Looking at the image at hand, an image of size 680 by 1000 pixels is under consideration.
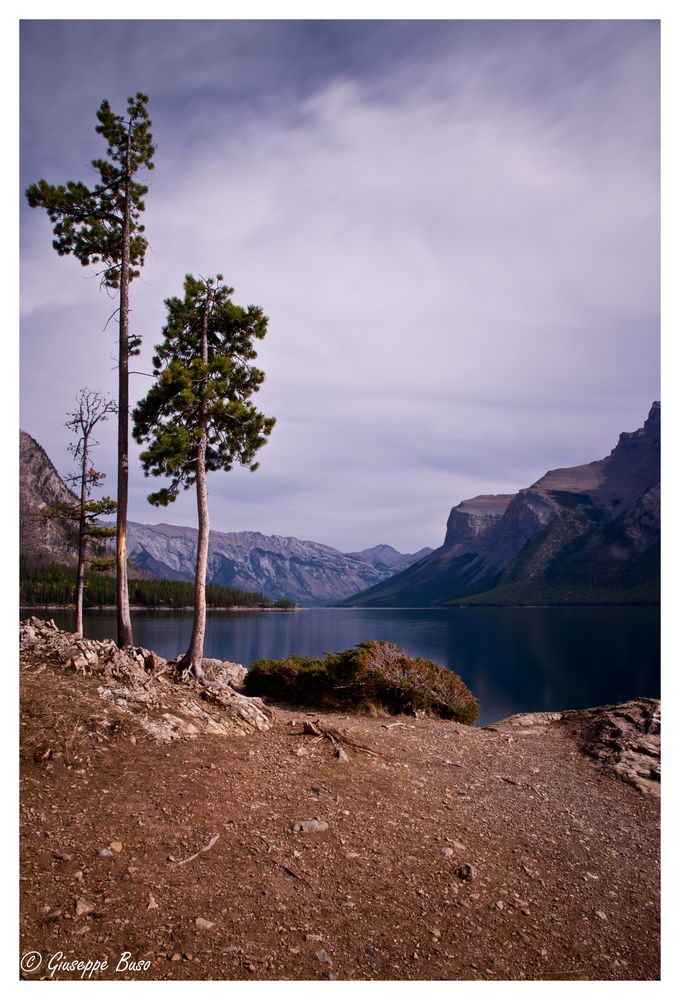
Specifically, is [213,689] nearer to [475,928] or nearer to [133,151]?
[475,928]

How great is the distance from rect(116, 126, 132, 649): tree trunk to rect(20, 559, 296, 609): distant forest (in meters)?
66.5

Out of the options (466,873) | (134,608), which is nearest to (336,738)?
(466,873)

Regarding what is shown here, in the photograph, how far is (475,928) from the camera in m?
5.23

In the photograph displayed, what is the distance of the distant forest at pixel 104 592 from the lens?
92.0m

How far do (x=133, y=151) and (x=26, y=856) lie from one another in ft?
52.9

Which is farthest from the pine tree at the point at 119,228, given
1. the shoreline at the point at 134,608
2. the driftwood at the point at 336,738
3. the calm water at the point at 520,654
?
the shoreline at the point at 134,608

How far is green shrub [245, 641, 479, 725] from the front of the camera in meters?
14.8

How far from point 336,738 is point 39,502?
23363 mm

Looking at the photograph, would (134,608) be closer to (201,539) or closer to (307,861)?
(201,539)

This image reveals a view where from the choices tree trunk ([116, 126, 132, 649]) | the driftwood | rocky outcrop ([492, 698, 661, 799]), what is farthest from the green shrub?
tree trunk ([116, 126, 132, 649])

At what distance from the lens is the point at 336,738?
34.2ft

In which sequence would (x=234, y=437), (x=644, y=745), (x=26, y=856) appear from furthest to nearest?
1. (x=234, y=437)
2. (x=644, y=745)
3. (x=26, y=856)

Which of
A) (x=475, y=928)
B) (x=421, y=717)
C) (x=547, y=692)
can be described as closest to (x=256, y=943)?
(x=475, y=928)
